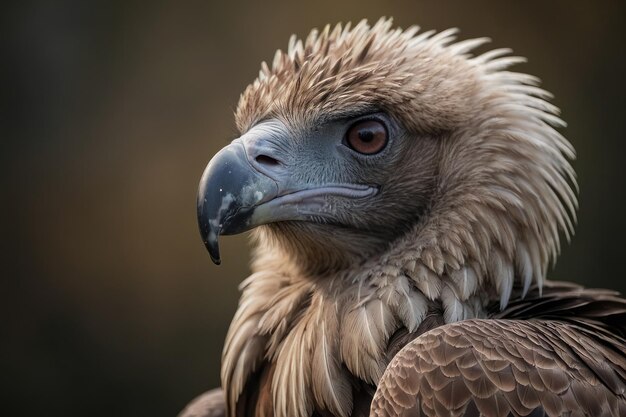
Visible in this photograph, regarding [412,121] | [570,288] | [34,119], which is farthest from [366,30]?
[34,119]

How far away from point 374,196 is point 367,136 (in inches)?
9.1

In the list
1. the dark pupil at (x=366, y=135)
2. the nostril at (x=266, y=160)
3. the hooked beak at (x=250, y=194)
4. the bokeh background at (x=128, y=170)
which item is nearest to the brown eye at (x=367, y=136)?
the dark pupil at (x=366, y=135)

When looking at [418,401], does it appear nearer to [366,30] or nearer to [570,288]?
[570,288]

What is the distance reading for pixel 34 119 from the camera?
7.44 m

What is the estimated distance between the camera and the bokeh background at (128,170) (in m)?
7.21

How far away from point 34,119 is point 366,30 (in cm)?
499

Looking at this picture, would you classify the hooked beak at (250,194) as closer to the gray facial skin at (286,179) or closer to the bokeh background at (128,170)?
the gray facial skin at (286,179)

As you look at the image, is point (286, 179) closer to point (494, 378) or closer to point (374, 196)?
point (374, 196)

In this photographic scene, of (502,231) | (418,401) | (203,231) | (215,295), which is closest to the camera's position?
(418,401)

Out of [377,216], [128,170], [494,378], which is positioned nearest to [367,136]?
[377,216]

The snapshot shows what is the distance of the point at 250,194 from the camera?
283 cm

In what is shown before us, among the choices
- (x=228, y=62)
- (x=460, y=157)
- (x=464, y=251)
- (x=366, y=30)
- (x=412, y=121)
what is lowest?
(x=464, y=251)

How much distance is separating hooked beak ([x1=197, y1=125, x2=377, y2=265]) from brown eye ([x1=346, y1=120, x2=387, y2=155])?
15 cm

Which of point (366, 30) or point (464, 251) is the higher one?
point (366, 30)
